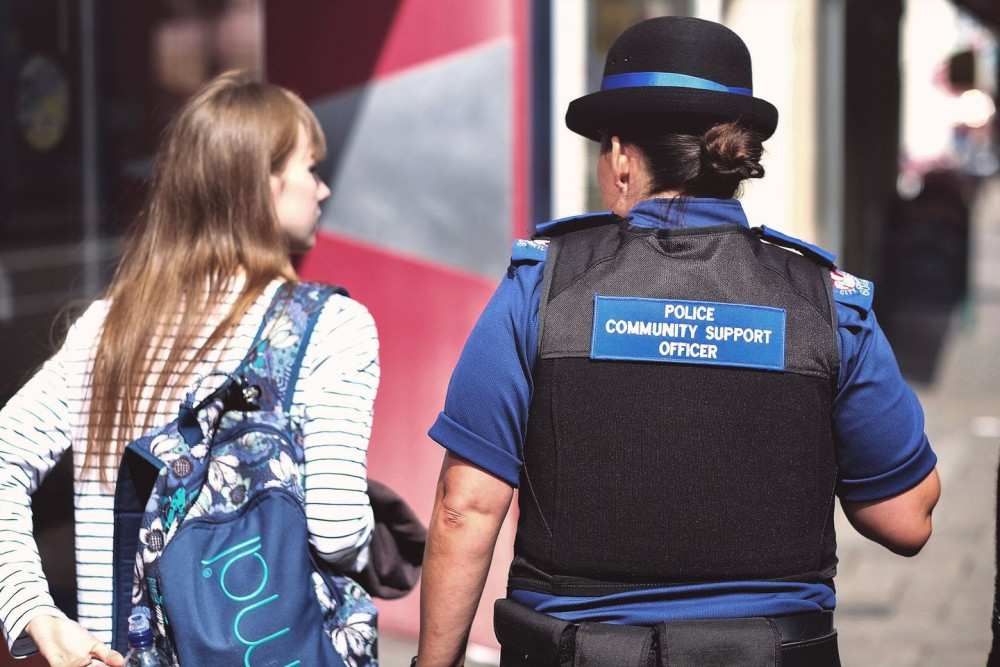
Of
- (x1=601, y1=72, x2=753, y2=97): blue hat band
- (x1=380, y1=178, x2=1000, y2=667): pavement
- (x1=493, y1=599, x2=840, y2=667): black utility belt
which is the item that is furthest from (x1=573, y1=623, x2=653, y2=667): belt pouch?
(x1=380, y1=178, x2=1000, y2=667): pavement

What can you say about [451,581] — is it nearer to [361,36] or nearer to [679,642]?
[679,642]

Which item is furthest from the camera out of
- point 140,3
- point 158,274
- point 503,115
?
point 140,3

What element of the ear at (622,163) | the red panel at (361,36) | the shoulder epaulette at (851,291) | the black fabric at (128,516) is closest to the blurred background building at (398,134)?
the red panel at (361,36)

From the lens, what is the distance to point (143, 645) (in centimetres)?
206

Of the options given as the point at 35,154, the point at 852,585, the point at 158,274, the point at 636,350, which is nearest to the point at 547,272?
the point at 636,350

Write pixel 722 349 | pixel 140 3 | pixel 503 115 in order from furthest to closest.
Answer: pixel 140 3
pixel 503 115
pixel 722 349

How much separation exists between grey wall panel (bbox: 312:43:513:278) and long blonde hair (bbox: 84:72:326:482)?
195cm

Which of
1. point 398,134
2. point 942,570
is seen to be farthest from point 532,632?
point 942,570

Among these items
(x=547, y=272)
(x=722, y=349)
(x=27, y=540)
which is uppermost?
(x=547, y=272)

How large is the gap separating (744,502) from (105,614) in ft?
3.73

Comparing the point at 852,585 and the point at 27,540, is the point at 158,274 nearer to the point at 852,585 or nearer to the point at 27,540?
the point at 27,540

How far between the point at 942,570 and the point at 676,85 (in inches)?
161

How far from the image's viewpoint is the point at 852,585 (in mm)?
5422

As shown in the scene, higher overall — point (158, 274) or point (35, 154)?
point (35, 154)
